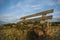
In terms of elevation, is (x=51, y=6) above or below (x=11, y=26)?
above

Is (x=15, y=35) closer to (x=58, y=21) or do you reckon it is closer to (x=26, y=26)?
(x=26, y=26)

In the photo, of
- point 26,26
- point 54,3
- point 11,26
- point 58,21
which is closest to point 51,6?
point 54,3

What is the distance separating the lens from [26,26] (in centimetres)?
336

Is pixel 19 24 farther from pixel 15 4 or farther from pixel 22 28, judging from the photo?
pixel 15 4

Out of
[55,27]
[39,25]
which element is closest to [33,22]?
[39,25]

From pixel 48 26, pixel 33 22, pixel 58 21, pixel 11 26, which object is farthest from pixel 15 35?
pixel 58 21

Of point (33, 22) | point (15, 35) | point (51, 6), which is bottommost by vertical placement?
point (15, 35)

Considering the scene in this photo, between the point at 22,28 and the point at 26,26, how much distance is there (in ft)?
0.29

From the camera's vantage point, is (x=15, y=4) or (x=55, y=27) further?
(x=15, y=4)

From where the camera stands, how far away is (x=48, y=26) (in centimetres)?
329

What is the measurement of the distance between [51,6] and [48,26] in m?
0.40

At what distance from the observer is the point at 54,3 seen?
337 centimetres

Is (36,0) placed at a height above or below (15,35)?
above

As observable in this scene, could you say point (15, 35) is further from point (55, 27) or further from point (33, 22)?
point (55, 27)
